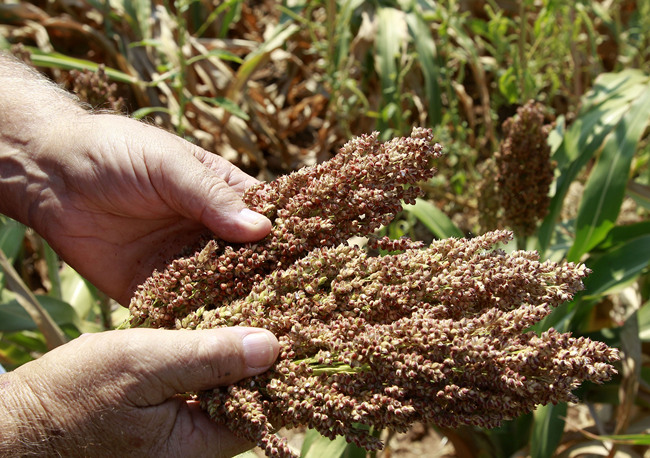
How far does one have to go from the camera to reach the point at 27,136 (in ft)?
8.66

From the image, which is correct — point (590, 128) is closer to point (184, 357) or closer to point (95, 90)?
point (95, 90)

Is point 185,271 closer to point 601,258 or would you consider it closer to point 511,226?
point 511,226

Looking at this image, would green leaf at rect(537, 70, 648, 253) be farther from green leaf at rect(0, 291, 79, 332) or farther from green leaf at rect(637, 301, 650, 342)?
green leaf at rect(0, 291, 79, 332)

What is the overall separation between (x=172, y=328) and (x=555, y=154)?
2.70 meters

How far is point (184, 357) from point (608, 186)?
8.64ft

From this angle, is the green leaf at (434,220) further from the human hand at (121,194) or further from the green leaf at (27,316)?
the green leaf at (27,316)

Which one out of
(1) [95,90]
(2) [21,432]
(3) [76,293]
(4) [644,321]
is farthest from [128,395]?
(4) [644,321]

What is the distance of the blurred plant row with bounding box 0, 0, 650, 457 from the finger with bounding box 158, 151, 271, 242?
31.4 inches

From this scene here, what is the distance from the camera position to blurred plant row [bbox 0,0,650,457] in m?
3.19

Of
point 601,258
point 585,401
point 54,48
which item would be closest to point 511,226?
point 601,258

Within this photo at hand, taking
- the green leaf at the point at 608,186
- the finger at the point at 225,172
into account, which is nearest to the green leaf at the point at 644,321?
the green leaf at the point at 608,186

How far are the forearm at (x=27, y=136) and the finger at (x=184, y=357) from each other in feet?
3.71

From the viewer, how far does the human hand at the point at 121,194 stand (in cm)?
227

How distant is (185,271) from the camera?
74.1 inches
